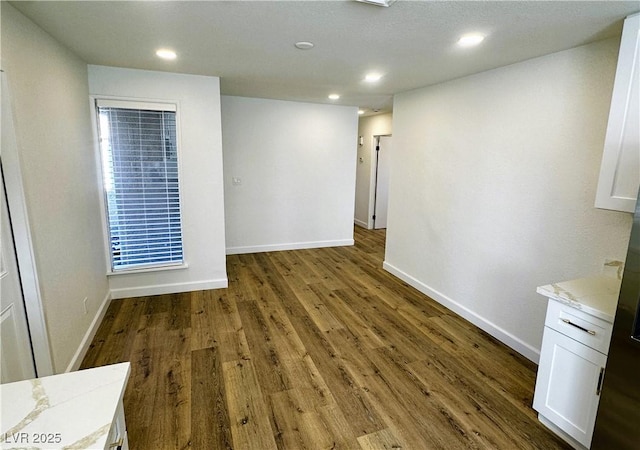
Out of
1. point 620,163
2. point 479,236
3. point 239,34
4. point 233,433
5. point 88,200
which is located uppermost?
point 239,34

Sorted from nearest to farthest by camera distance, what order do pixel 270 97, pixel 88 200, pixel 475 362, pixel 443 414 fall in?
pixel 443 414
pixel 475 362
pixel 88 200
pixel 270 97

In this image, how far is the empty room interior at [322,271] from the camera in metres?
1.83

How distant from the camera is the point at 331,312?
3525 millimetres

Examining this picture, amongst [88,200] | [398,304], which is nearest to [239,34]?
[88,200]

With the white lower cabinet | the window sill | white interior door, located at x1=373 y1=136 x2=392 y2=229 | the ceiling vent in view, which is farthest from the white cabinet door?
white interior door, located at x1=373 y1=136 x2=392 y2=229

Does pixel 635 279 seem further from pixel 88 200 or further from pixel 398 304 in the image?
pixel 88 200

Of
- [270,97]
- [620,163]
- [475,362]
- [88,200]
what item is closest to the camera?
[620,163]

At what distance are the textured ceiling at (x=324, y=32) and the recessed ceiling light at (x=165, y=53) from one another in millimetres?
64

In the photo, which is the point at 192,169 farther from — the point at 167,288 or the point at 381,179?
the point at 381,179

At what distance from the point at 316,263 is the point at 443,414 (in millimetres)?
3140

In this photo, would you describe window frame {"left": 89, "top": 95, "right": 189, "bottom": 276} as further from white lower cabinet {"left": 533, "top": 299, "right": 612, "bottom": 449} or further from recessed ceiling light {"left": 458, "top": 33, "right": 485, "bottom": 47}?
white lower cabinet {"left": 533, "top": 299, "right": 612, "bottom": 449}

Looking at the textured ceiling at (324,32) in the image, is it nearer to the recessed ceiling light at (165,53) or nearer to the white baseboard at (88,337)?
the recessed ceiling light at (165,53)

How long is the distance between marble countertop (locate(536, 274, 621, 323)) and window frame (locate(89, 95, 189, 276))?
136 inches

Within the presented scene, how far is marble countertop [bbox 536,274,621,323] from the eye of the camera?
5.68 feet
